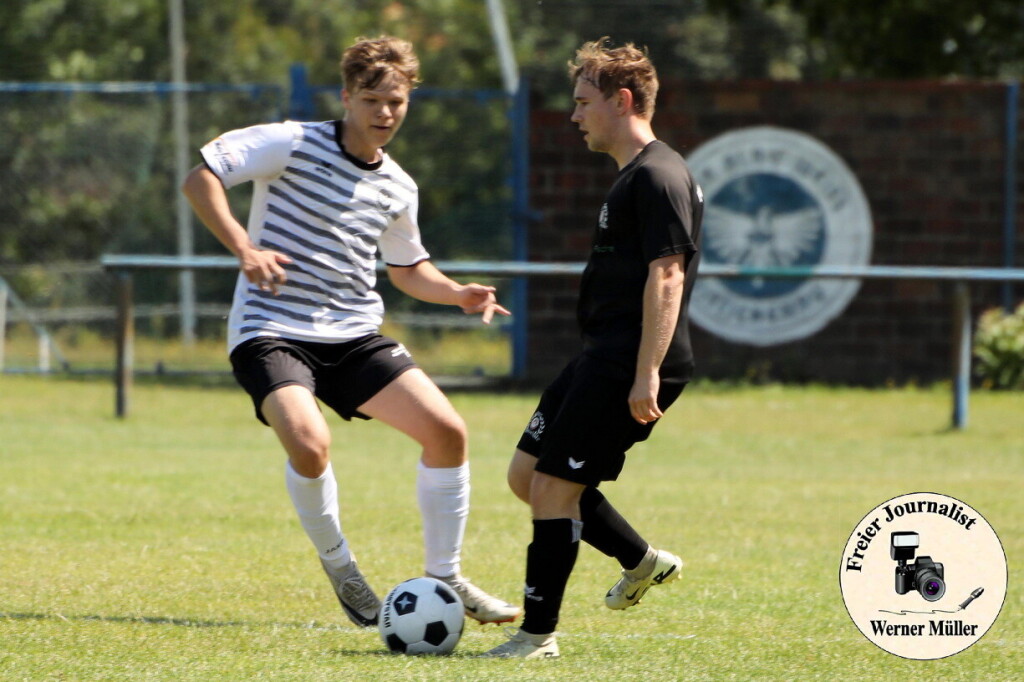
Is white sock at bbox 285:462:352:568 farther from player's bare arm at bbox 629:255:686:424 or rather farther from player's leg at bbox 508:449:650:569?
player's bare arm at bbox 629:255:686:424

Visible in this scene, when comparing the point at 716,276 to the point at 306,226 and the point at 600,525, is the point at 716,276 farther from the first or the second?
the point at 306,226

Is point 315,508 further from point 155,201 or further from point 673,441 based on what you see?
point 155,201

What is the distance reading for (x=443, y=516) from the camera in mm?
5512

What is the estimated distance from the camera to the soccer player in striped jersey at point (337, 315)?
5.39 meters

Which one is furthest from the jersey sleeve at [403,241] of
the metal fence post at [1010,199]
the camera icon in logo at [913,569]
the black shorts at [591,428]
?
the metal fence post at [1010,199]

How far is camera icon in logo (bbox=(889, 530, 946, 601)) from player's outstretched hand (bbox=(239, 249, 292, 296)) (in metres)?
2.14

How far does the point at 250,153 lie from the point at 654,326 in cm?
160

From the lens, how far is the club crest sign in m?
15.2

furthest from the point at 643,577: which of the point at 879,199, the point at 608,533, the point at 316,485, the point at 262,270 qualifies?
the point at 879,199

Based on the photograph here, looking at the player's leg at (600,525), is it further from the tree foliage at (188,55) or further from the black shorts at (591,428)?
the tree foliage at (188,55)

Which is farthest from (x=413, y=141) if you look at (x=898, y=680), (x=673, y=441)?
(x=898, y=680)

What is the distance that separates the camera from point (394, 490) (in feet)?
29.5

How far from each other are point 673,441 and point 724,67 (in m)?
16.9

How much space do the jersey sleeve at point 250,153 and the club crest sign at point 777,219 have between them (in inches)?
396
